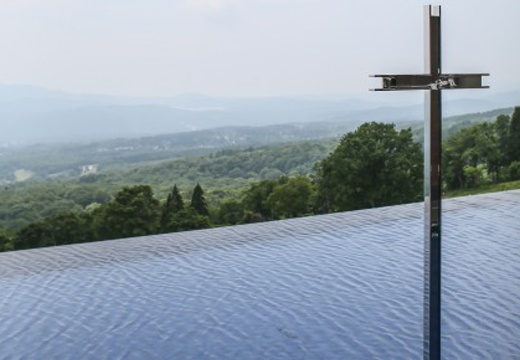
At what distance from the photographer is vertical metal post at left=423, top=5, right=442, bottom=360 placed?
1.57m

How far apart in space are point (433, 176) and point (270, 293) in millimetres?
1706

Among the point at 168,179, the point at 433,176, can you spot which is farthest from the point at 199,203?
the point at 433,176

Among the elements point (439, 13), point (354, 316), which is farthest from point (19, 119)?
point (439, 13)

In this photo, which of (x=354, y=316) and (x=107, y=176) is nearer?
(x=354, y=316)

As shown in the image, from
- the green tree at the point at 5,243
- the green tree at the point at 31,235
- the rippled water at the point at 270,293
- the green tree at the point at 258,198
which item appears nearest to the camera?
the rippled water at the point at 270,293

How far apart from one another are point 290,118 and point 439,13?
5.83 meters

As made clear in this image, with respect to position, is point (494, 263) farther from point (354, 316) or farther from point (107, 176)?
point (107, 176)

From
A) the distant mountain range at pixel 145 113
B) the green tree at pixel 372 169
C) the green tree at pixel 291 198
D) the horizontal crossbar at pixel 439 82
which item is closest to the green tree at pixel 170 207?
the distant mountain range at pixel 145 113

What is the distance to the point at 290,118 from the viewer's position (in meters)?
7.41

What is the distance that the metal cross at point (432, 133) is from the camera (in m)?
1.52

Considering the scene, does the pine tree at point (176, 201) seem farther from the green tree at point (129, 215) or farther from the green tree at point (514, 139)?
the green tree at point (514, 139)

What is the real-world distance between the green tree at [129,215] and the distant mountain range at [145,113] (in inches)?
27.8

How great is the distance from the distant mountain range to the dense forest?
31 cm

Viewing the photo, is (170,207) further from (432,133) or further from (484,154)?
(432,133)
